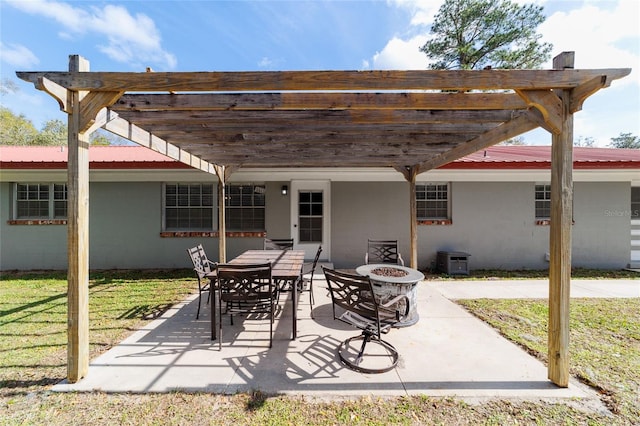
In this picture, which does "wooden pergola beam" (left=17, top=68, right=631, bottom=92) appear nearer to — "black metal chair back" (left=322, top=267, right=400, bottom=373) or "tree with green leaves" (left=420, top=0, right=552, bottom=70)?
"black metal chair back" (left=322, top=267, right=400, bottom=373)

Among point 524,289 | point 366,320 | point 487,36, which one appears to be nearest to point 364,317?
point 366,320

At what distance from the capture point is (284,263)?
13.7ft

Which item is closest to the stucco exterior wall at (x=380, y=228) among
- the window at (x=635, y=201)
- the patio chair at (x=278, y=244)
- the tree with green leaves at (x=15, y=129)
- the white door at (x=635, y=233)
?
the white door at (x=635, y=233)

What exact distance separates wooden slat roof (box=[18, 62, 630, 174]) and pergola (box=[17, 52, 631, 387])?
1 centimetres

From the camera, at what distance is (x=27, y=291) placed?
17.4 ft

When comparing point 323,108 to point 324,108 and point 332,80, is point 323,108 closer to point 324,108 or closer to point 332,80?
point 324,108

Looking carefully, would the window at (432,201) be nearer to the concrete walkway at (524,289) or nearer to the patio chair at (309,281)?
the concrete walkway at (524,289)

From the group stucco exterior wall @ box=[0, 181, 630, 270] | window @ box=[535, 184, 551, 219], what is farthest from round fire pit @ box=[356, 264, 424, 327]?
window @ box=[535, 184, 551, 219]

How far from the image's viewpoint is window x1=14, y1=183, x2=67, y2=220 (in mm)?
7230

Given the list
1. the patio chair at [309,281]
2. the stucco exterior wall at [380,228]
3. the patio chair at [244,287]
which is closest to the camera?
the patio chair at [244,287]

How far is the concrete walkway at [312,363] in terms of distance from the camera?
8.05 ft

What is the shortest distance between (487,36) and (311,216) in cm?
1693

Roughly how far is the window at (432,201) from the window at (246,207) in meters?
4.46

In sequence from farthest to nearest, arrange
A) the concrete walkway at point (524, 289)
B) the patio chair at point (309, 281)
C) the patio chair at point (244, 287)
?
the concrete walkway at point (524, 289) < the patio chair at point (309, 281) < the patio chair at point (244, 287)
